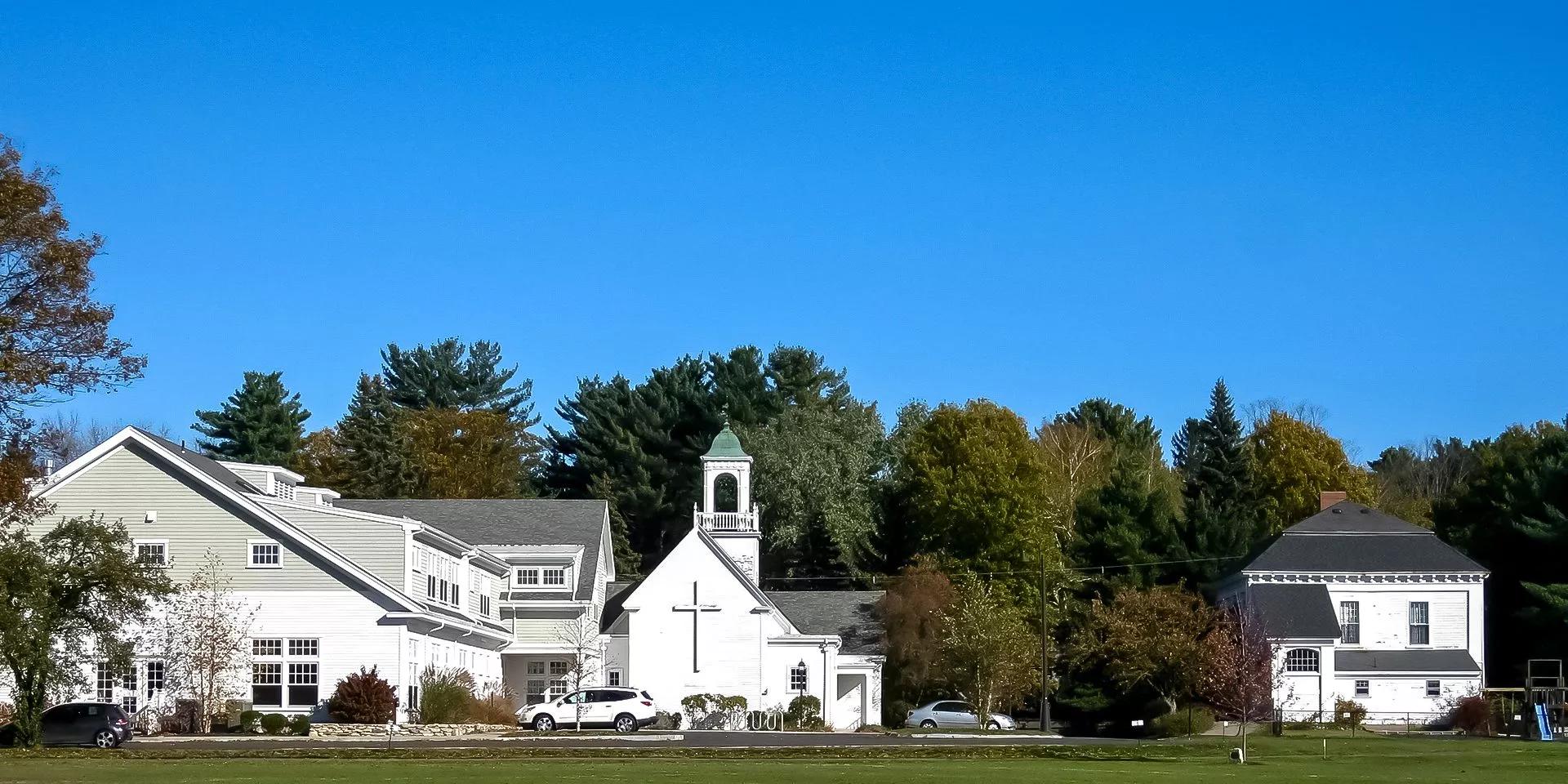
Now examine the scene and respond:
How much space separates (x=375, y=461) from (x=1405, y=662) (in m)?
53.4

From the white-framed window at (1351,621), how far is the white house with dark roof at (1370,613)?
0.11 feet

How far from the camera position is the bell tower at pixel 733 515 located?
75.8 m

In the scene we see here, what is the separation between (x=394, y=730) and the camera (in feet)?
167

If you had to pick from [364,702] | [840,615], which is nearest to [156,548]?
[364,702]

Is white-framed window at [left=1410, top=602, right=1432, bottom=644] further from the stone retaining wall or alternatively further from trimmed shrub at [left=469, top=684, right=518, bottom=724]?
the stone retaining wall

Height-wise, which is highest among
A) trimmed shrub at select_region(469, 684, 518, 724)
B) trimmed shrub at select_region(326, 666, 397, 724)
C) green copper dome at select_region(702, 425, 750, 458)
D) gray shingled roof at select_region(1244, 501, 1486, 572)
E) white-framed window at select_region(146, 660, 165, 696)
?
green copper dome at select_region(702, 425, 750, 458)

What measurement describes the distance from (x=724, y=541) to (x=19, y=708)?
1398 inches

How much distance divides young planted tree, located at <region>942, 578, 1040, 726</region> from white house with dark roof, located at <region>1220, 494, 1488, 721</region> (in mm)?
9084

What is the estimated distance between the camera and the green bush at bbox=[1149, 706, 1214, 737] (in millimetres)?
61719

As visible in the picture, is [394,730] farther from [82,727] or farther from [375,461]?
[375,461]

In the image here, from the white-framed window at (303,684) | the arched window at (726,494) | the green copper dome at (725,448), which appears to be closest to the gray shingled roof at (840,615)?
the green copper dome at (725,448)

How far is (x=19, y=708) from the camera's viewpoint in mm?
44250

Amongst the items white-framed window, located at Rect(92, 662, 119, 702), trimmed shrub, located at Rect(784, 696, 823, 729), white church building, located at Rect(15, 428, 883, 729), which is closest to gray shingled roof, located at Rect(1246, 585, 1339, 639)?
white church building, located at Rect(15, 428, 883, 729)

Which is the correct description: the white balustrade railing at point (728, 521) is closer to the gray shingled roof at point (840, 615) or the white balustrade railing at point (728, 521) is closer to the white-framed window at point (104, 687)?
the gray shingled roof at point (840, 615)
